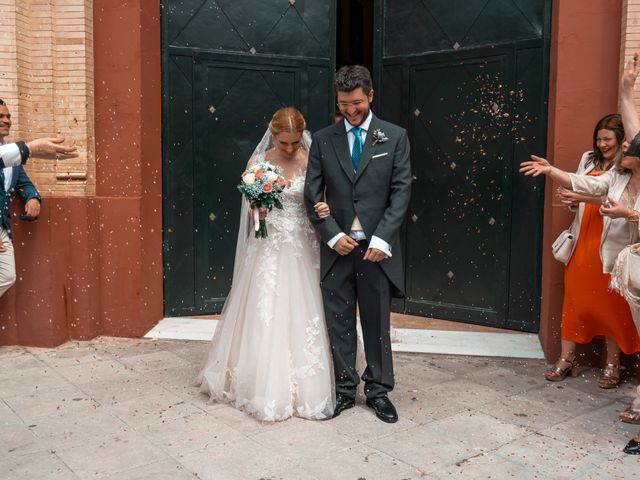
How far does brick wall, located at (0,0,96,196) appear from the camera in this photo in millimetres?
6500

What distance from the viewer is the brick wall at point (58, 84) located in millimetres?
6500

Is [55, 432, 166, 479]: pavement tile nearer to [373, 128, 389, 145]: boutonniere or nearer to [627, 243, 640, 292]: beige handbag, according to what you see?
[373, 128, 389, 145]: boutonniere

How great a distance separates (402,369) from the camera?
5930 millimetres

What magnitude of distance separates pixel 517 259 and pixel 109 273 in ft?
13.4

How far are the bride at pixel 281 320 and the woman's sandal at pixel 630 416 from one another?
195 centimetres

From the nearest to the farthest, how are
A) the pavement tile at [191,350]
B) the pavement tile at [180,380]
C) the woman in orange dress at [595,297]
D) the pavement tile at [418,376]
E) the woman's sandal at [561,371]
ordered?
1. the pavement tile at [180,380]
2. the woman in orange dress at [595,297]
3. the pavement tile at [418,376]
4. the woman's sandal at [561,371]
5. the pavement tile at [191,350]

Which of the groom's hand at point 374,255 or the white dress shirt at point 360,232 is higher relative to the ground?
the white dress shirt at point 360,232

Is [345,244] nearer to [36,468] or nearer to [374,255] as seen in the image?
[374,255]

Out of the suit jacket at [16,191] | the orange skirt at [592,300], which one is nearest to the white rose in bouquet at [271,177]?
the orange skirt at [592,300]

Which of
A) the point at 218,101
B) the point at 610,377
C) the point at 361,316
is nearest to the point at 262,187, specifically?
the point at 361,316

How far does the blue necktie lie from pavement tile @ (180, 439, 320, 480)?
1912 millimetres

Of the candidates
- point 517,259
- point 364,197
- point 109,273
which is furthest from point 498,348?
point 109,273

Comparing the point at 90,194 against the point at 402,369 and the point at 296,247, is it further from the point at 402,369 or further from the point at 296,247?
the point at 402,369

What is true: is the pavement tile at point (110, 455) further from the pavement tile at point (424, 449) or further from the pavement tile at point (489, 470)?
the pavement tile at point (489, 470)
